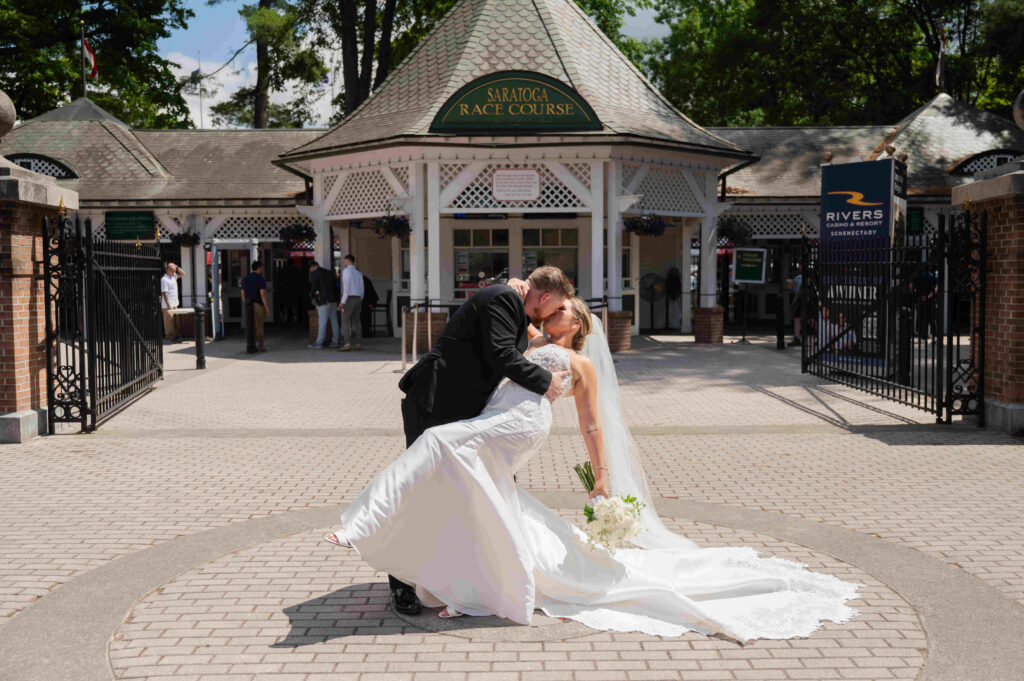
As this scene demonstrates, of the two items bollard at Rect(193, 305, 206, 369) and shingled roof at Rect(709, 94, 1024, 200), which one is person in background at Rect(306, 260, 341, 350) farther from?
shingled roof at Rect(709, 94, 1024, 200)

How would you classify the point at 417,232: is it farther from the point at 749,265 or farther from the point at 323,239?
the point at 749,265

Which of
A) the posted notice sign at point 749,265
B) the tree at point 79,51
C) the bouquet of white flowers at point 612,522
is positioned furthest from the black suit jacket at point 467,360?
the tree at point 79,51

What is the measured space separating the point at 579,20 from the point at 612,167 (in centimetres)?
513

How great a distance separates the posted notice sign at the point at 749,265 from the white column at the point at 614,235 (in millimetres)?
2886

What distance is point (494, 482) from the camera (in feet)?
14.5

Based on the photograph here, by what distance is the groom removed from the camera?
14.5 feet

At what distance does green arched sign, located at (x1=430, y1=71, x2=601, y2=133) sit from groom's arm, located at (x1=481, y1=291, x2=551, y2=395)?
12.7 m

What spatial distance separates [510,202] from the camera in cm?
1716

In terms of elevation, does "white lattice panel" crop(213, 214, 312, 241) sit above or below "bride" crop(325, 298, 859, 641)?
above

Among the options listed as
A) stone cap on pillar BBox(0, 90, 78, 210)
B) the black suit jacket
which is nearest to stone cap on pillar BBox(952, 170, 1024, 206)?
the black suit jacket

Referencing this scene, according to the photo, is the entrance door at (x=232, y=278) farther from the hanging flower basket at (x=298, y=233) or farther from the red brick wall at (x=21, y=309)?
the red brick wall at (x=21, y=309)

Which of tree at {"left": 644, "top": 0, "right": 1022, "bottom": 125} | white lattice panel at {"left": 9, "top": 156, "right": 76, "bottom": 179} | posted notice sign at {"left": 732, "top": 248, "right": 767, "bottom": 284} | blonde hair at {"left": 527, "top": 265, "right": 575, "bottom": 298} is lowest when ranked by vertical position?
blonde hair at {"left": 527, "top": 265, "right": 575, "bottom": 298}

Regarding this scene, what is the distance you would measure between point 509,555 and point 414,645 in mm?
581

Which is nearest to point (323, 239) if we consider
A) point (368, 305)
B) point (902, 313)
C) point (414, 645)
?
point (368, 305)
